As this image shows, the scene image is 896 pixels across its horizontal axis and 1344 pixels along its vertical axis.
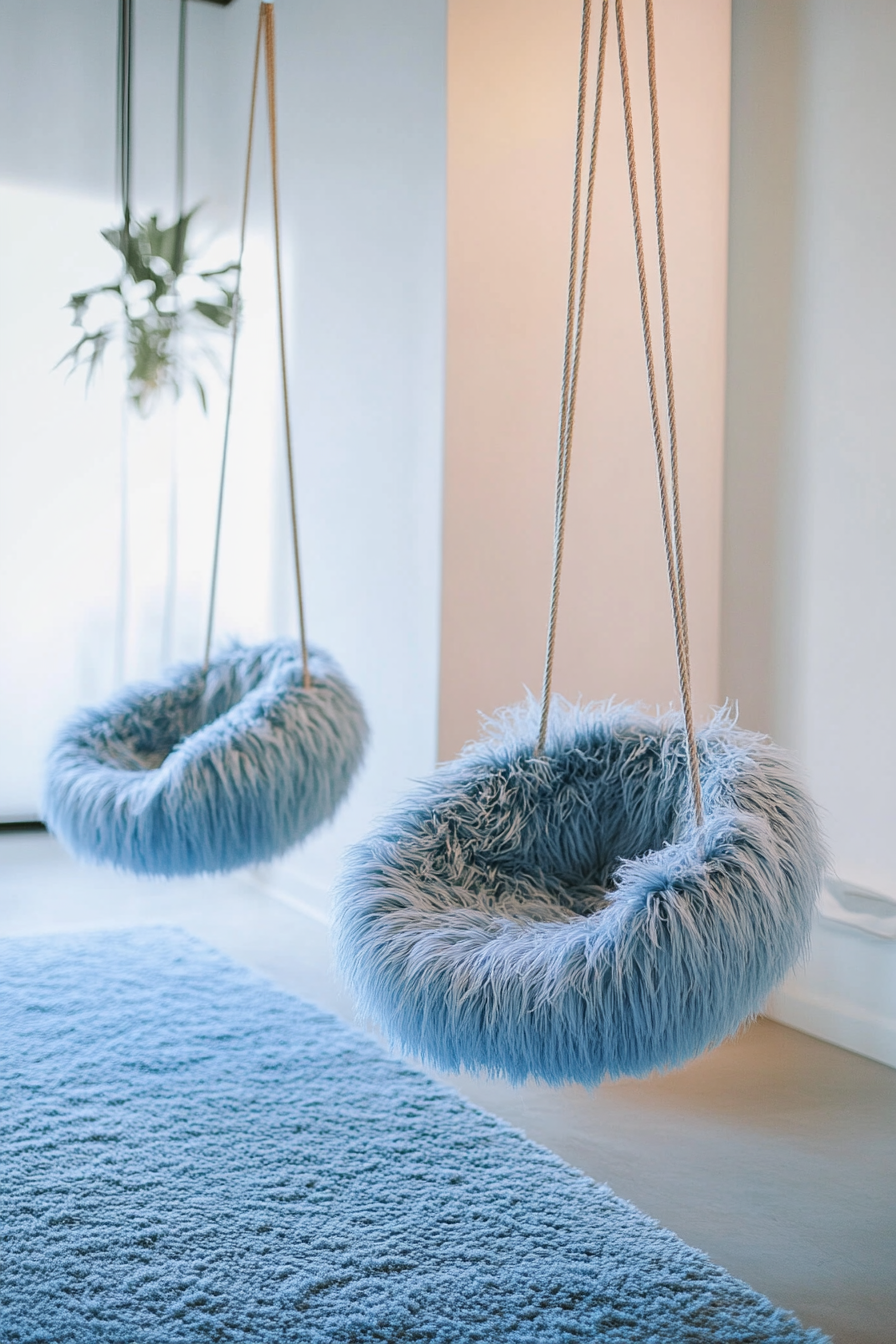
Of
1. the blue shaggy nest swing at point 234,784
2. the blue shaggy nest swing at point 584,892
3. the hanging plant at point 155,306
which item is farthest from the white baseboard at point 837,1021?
the hanging plant at point 155,306

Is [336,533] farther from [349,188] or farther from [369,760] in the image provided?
[349,188]

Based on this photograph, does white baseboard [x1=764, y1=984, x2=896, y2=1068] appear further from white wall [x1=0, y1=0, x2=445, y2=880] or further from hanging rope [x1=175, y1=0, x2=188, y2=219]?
hanging rope [x1=175, y1=0, x2=188, y2=219]

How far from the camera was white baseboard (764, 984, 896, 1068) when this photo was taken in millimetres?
2592

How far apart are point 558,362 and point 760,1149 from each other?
177 centimetres

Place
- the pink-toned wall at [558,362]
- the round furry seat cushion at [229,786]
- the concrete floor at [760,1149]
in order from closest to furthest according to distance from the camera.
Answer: the concrete floor at [760,1149], the round furry seat cushion at [229,786], the pink-toned wall at [558,362]

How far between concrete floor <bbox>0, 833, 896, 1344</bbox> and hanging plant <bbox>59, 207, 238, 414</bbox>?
2167 millimetres

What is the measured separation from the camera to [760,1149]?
84.9 inches

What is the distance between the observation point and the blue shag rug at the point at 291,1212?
5.17 ft

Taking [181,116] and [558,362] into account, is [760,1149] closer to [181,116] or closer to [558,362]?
[558,362]

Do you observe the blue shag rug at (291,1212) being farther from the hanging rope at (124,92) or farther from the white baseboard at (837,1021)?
the hanging rope at (124,92)

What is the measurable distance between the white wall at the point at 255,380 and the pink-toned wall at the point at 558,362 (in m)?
0.08

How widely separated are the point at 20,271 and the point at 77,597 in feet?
3.71

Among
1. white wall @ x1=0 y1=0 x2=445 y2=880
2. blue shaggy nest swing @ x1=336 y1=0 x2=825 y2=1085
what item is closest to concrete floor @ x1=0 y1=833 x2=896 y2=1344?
blue shaggy nest swing @ x1=336 y1=0 x2=825 y2=1085

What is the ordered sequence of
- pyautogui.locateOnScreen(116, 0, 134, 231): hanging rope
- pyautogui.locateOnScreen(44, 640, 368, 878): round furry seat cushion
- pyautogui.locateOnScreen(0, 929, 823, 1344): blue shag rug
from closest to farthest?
pyautogui.locateOnScreen(0, 929, 823, 1344): blue shag rug
pyautogui.locateOnScreen(44, 640, 368, 878): round furry seat cushion
pyautogui.locateOnScreen(116, 0, 134, 231): hanging rope
